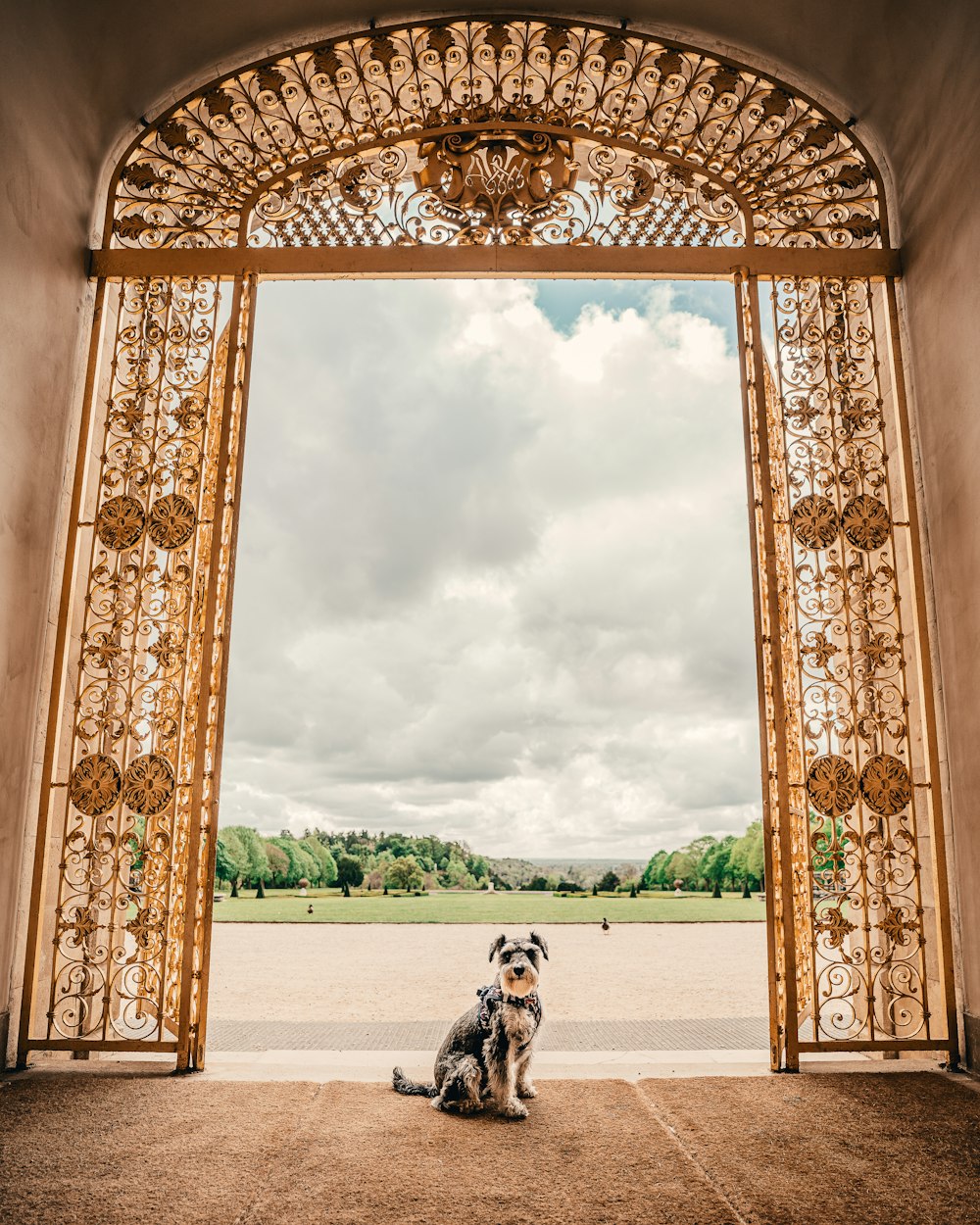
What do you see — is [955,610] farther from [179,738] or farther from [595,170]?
[179,738]

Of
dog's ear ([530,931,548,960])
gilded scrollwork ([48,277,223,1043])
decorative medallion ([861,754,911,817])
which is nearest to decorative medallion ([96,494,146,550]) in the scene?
gilded scrollwork ([48,277,223,1043])

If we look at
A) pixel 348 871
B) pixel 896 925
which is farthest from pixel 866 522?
pixel 348 871

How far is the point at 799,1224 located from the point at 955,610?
2.29 metres

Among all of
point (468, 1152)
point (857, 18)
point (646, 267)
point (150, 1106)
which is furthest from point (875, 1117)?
point (857, 18)

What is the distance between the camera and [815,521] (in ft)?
12.3

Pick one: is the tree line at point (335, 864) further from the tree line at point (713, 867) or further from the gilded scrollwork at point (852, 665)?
the gilded scrollwork at point (852, 665)

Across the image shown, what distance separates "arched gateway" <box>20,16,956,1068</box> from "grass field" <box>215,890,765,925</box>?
10190 millimetres

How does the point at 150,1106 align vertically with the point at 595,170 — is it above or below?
below

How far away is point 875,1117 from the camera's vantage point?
2719mm

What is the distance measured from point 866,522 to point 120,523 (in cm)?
317

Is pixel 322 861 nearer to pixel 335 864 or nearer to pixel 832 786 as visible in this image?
pixel 335 864

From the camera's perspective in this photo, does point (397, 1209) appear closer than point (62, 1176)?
Yes

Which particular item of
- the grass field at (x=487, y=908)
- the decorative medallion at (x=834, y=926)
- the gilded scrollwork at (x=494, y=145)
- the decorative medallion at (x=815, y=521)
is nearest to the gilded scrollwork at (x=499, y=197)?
the gilded scrollwork at (x=494, y=145)

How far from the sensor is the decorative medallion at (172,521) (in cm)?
374
